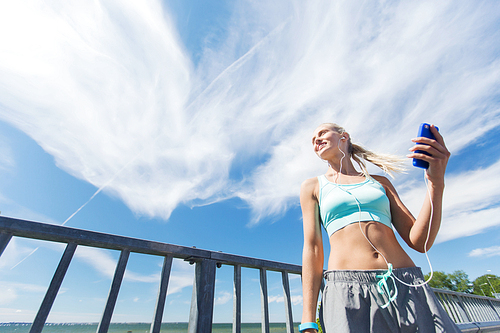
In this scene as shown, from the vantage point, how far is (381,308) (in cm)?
110

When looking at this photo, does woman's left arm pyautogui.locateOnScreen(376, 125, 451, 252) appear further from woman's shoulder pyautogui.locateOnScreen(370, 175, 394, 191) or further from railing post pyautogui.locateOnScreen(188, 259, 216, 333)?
railing post pyautogui.locateOnScreen(188, 259, 216, 333)

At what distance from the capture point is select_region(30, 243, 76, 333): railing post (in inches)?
47.4

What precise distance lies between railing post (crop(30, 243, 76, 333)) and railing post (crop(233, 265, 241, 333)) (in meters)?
1.31

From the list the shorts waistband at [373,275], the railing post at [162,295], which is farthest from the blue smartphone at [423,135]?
the railing post at [162,295]

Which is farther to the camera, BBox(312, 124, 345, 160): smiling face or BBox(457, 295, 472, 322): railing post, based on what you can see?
BBox(457, 295, 472, 322): railing post

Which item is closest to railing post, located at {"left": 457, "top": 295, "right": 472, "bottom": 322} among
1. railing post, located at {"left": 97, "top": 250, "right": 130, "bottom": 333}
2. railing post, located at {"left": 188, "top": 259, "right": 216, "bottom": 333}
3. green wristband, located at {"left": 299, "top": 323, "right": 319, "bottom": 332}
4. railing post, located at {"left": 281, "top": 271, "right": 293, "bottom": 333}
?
railing post, located at {"left": 281, "top": 271, "right": 293, "bottom": 333}

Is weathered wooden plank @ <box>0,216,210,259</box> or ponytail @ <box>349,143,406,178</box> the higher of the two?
ponytail @ <box>349,143,406,178</box>

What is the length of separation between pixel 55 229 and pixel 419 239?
2277 mm

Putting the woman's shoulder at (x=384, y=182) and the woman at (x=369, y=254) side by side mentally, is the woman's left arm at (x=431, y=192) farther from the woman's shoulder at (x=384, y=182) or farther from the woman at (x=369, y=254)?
the woman's shoulder at (x=384, y=182)

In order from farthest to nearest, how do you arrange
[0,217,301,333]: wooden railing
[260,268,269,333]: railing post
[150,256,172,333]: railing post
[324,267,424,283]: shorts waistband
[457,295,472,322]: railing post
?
[457,295,472,322]: railing post < [260,268,269,333]: railing post < [150,256,172,333]: railing post < [0,217,301,333]: wooden railing < [324,267,424,283]: shorts waistband

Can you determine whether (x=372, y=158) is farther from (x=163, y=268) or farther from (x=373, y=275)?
(x=163, y=268)

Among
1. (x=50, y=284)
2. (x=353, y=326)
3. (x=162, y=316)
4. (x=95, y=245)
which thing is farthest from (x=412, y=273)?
(x=50, y=284)

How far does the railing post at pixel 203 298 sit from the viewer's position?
167cm

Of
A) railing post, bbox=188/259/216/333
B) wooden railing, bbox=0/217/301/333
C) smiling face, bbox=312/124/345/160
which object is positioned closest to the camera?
wooden railing, bbox=0/217/301/333
